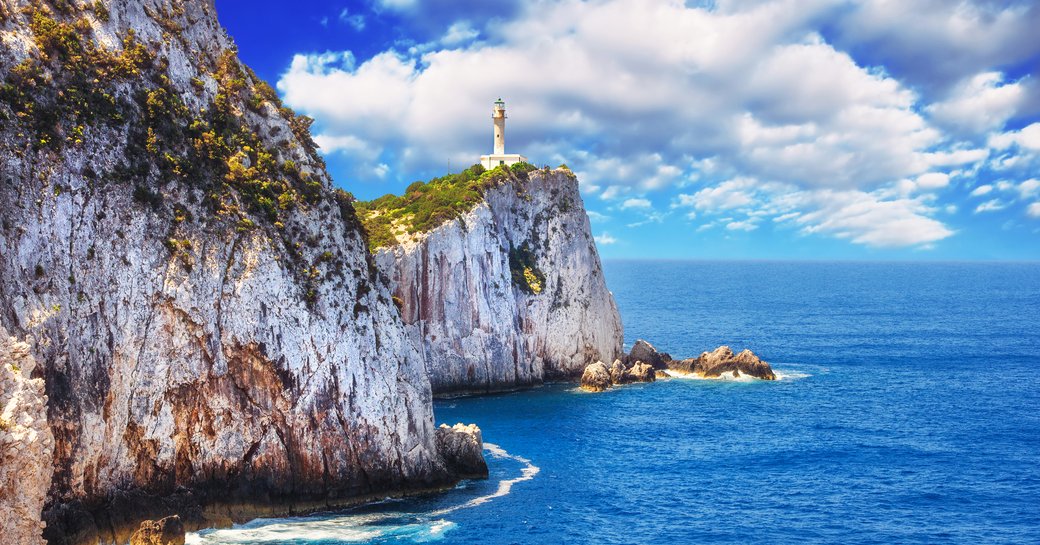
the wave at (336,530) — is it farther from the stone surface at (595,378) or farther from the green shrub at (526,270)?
the green shrub at (526,270)

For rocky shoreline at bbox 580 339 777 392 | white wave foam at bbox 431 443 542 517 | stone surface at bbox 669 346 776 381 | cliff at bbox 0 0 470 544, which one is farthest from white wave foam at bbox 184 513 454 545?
stone surface at bbox 669 346 776 381

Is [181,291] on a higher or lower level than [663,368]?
higher

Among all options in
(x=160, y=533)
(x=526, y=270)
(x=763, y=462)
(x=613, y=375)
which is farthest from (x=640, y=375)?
(x=160, y=533)

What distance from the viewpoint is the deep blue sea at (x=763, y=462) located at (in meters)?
39.5

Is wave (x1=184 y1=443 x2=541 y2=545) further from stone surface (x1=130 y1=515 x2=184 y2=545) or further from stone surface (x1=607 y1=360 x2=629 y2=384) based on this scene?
stone surface (x1=607 y1=360 x2=629 y2=384)

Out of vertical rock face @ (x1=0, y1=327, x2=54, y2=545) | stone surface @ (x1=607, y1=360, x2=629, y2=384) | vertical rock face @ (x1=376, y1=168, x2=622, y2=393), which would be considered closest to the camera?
vertical rock face @ (x1=0, y1=327, x2=54, y2=545)

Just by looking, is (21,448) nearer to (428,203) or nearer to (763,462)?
(763,462)

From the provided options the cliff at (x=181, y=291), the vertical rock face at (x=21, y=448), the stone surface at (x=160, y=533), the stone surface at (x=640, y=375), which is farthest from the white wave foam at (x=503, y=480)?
the stone surface at (x=640, y=375)

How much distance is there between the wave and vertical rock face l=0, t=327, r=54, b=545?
335 inches

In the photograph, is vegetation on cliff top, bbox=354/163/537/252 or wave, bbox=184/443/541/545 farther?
vegetation on cliff top, bbox=354/163/537/252

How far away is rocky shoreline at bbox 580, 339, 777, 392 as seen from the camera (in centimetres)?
7550

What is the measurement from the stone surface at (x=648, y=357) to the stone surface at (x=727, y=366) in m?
1.66

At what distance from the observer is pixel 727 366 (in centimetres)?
7988

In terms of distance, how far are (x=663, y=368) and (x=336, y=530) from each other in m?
50.2
